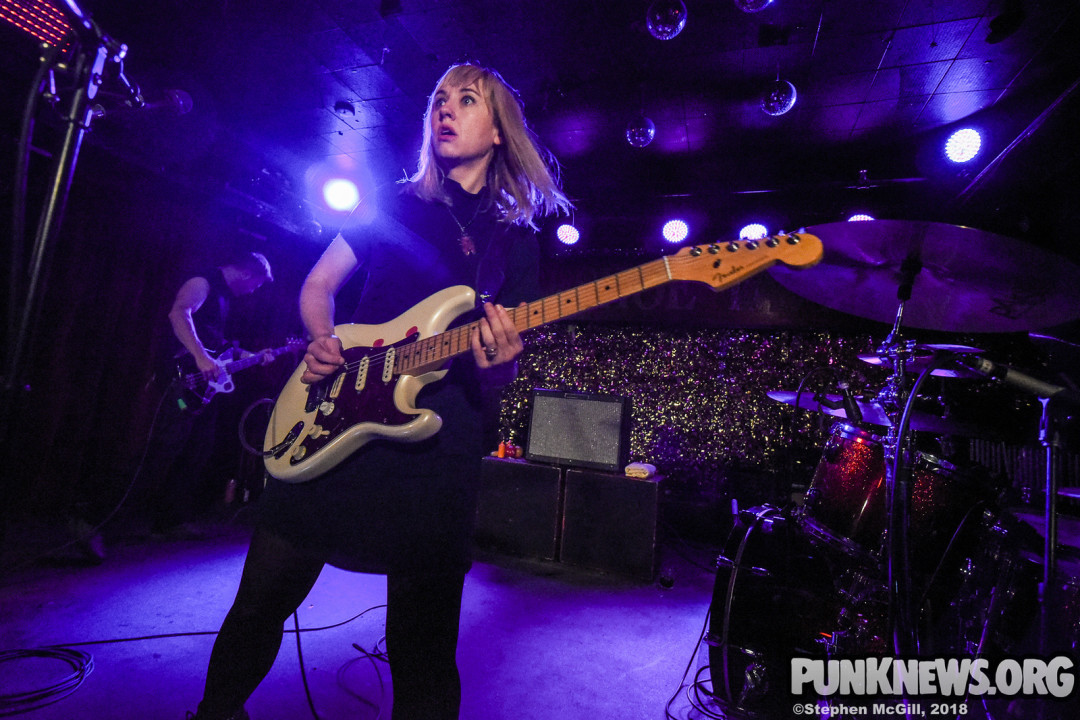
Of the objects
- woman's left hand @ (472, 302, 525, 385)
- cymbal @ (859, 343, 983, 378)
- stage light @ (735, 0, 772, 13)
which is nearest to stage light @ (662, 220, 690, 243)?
stage light @ (735, 0, 772, 13)

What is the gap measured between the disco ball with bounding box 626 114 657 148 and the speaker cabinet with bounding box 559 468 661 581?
3.41 meters

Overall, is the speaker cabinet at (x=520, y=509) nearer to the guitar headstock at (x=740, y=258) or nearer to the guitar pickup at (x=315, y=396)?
the guitar pickup at (x=315, y=396)

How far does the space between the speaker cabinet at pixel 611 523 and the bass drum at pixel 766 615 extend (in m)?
1.86

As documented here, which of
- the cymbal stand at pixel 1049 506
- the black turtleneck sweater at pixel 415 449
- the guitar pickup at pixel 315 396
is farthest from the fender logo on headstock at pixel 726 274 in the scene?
the guitar pickup at pixel 315 396

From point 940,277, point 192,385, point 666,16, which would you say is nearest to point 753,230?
point 666,16

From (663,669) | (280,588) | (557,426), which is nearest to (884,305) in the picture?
(663,669)

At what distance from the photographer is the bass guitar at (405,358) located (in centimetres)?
143

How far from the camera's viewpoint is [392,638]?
1387 mm

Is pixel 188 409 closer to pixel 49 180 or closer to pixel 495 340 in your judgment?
pixel 49 180

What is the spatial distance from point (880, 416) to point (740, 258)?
4.61ft

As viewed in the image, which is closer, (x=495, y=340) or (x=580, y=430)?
(x=495, y=340)

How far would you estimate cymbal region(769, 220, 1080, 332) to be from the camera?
2.04m

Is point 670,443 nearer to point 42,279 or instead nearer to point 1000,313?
point 1000,313

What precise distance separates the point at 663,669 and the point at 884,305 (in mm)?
2426
